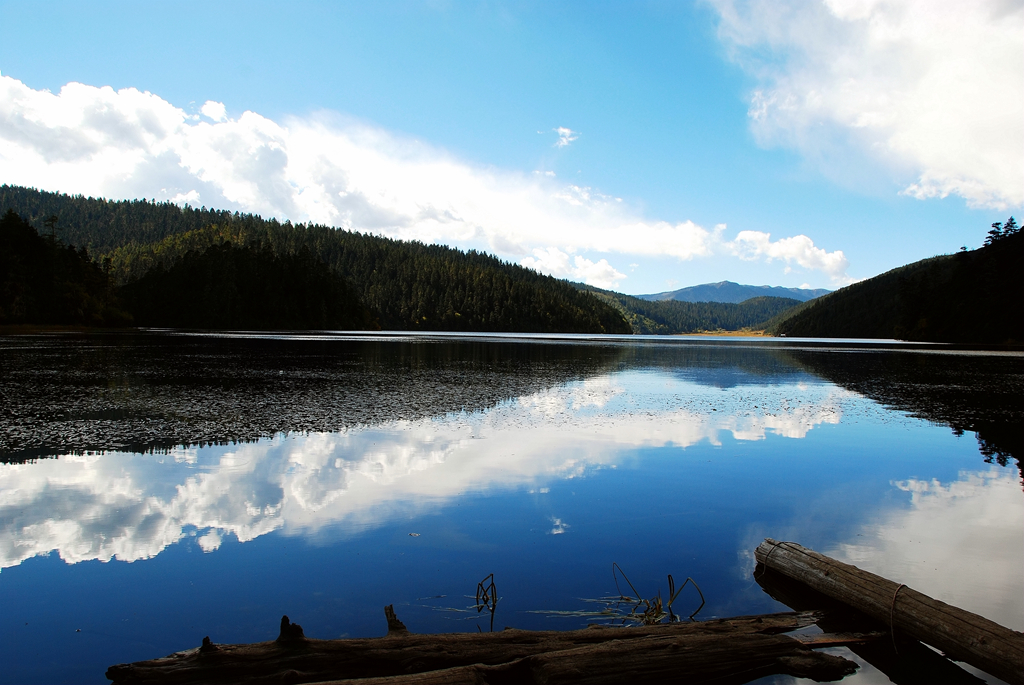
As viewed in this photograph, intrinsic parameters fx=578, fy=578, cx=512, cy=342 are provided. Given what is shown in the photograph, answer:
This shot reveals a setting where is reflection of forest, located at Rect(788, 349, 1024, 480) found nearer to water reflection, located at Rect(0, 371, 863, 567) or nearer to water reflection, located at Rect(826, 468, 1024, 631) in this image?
water reflection, located at Rect(826, 468, 1024, 631)

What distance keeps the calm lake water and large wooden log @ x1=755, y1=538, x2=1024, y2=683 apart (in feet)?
2.46

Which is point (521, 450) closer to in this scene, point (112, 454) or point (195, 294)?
point (112, 454)

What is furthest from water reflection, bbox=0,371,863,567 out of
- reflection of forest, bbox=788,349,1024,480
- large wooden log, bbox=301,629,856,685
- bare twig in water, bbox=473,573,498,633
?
reflection of forest, bbox=788,349,1024,480

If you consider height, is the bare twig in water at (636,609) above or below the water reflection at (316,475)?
below

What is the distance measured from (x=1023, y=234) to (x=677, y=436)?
138978 millimetres

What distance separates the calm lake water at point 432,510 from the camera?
273 inches

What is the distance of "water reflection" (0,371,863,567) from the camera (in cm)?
948

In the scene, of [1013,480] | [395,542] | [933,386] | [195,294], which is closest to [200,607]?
[395,542]

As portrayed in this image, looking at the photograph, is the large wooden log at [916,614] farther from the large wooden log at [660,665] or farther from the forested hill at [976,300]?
the forested hill at [976,300]

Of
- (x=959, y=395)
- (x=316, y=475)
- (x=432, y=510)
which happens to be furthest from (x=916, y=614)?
(x=959, y=395)

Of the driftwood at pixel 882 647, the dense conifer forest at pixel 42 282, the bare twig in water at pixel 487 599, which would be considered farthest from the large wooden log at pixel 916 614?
the dense conifer forest at pixel 42 282

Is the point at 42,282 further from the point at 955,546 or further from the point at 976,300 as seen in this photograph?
the point at 976,300

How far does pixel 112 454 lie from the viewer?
1423 cm

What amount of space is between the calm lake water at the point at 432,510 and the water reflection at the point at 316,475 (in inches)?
2.9
